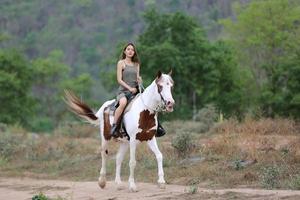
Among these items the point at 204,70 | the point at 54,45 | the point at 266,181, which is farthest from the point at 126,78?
the point at 54,45

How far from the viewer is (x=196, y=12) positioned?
9362 centimetres

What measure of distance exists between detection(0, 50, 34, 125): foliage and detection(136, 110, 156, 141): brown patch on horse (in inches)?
1418

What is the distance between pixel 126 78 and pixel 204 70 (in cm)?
2806

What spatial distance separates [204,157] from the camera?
51.8ft

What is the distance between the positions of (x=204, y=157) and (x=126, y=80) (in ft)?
14.5

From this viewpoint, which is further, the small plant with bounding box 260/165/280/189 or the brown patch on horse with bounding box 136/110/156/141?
the brown patch on horse with bounding box 136/110/156/141

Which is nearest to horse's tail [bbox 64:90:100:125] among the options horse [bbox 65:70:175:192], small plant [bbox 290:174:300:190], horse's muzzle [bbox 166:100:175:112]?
horse [bbox 65:70:175:192]

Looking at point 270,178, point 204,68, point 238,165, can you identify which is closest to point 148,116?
point 270,178

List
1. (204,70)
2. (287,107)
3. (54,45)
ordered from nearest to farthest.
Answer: (287,107) < (204,70) < (54,45)

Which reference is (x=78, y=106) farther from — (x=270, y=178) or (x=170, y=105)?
(x=270, y=178)

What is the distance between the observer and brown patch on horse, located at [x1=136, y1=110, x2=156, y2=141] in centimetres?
1167

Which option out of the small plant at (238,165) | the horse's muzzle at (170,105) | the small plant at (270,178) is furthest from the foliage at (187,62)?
the horse's muzzle at (170,105)

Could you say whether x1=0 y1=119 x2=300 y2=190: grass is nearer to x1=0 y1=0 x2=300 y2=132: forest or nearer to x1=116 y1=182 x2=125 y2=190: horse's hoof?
x1=116 y1=182 x2=125 y2=190: horse's hoof

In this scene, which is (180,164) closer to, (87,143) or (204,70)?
(87,143)
